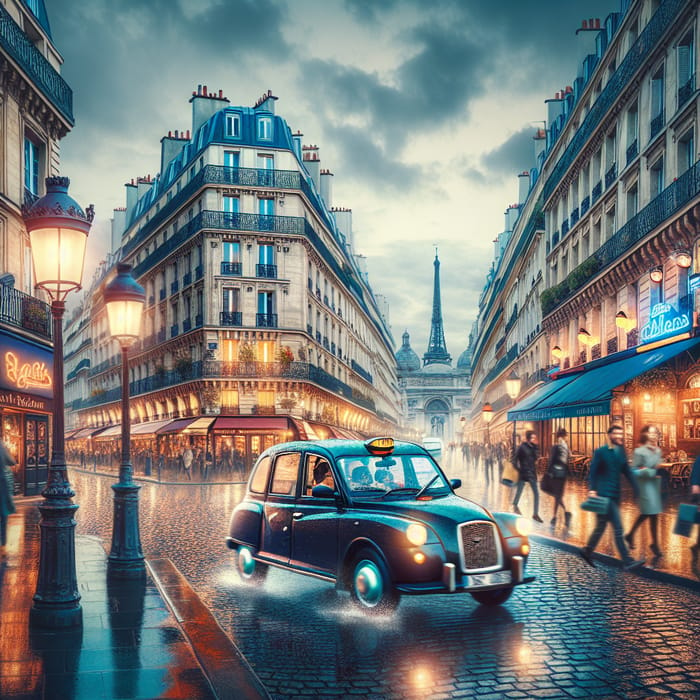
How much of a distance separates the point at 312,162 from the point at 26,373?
3195cm

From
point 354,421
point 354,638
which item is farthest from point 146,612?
point 354,421

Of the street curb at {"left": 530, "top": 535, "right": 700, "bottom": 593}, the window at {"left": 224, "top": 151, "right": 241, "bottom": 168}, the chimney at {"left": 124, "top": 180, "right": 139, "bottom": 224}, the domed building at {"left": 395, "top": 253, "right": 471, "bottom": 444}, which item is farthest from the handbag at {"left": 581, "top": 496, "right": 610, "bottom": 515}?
the domed building at {"left": 395, "top": 253, "right": 471, "bottom": 444}

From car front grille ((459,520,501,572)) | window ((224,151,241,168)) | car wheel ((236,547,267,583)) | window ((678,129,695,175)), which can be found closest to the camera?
car front grille ((459,520,501,572))

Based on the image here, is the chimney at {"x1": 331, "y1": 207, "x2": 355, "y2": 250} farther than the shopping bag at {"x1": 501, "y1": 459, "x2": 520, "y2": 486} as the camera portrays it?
Yes

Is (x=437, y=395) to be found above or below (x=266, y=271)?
below

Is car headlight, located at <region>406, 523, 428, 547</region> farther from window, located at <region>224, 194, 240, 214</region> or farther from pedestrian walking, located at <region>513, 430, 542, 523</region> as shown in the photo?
window, located at <region>224, 194, 240, 214</region>

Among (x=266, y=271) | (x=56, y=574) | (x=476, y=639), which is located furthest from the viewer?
(x=266, y=271)

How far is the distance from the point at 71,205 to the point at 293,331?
30128mm

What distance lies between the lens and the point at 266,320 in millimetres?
37156

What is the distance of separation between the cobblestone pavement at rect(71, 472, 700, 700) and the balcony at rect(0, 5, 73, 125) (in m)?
12.8

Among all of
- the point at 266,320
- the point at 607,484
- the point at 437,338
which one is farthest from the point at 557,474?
the point at 437,338

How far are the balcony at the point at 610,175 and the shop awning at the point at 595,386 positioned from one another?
5.36 metres

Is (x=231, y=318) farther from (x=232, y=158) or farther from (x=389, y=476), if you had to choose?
(x=389, y=476)

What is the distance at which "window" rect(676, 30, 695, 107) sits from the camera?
18.8m
